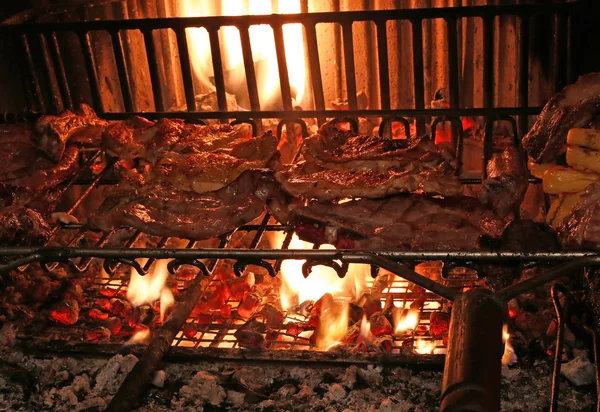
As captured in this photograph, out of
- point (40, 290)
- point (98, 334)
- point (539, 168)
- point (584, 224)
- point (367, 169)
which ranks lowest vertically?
point (98, 334)

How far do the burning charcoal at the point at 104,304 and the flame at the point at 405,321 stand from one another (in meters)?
1.76

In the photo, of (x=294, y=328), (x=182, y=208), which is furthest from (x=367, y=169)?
(x=294, y=328)

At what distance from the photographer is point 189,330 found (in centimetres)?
396

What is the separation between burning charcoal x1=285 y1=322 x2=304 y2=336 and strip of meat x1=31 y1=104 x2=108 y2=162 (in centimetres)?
150

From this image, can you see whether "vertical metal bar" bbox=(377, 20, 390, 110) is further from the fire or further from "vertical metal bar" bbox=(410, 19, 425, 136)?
the fire

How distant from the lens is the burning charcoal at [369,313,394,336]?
12.4ft

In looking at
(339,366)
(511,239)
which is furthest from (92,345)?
(511,239)

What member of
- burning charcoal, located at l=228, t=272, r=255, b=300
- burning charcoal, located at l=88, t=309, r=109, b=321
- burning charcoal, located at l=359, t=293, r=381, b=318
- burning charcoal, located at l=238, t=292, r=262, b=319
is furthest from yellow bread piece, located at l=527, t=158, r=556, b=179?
burning charcoal, located at l=88, t=309, r=109, b=321

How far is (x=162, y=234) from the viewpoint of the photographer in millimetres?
3018

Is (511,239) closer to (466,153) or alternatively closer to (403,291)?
(403,291)

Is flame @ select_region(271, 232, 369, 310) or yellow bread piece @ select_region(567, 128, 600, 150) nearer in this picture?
yellow bread piece @ select_region(567, 128, 600, 150)

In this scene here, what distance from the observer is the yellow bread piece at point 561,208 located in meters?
2.70

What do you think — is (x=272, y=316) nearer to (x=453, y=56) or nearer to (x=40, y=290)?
(x=40, y=290)

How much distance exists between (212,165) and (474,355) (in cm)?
171
